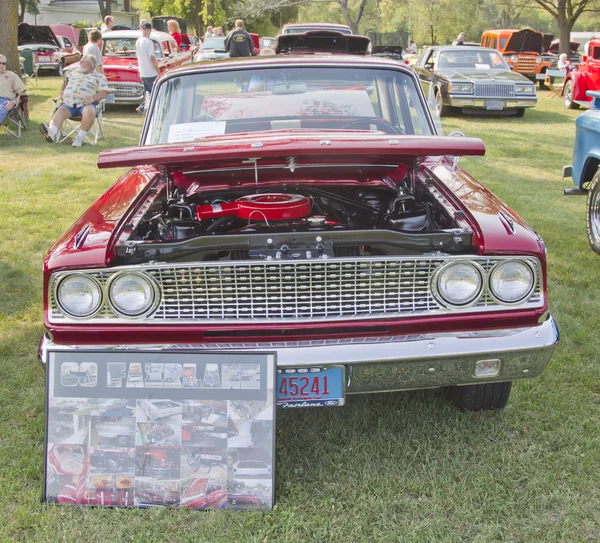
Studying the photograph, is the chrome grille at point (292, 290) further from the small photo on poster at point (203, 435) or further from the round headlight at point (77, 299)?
the small photo on poster at point (203, 435)

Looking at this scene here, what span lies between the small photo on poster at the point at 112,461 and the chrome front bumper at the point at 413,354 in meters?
0.36

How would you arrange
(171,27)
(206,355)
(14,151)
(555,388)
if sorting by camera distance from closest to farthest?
(206,355) < (555,388) < (14,151) < (171,27)

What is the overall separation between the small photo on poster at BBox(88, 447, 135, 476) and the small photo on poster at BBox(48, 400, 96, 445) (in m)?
0.07

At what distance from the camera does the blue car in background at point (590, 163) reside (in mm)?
5238

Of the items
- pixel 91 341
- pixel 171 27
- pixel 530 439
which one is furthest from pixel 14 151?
pixel 530 439

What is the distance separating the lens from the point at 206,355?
238cm

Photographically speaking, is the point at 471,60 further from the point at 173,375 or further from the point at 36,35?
the point at 36,35

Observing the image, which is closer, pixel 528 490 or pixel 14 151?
pixel 528 490

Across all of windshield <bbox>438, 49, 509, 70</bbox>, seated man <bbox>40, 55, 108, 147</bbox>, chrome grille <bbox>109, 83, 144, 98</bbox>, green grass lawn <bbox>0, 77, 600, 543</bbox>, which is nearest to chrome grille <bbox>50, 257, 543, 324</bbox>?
green grass lawn <bbox>0, 77, 600, 543</bbox>

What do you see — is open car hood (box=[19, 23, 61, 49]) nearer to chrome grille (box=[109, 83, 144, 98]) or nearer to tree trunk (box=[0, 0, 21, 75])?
chrome grille (box=[109, 83, 144, 98])

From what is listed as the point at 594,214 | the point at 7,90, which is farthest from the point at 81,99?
the point at 594,214

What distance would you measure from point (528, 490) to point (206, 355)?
136 centimetres

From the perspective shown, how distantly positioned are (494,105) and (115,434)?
1190 centimetres

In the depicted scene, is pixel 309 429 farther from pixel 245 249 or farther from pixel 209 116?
pixel 209 116
